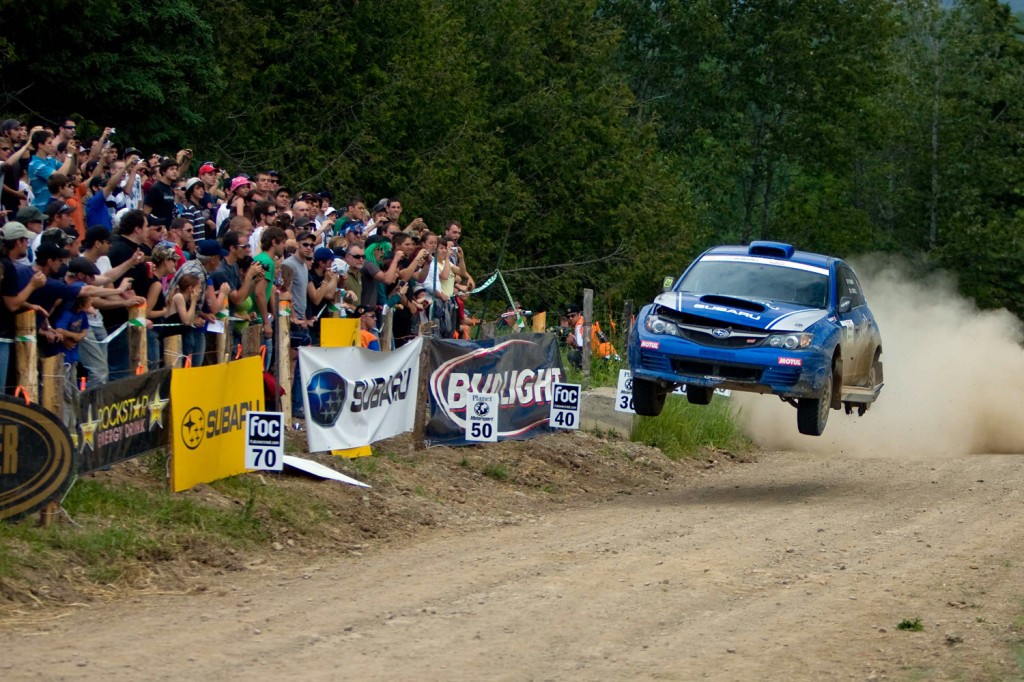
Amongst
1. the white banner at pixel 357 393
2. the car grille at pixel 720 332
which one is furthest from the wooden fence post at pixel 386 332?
the car grille at pixel 720 332

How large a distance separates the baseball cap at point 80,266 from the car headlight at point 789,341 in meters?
6.95

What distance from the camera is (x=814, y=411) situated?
15.3 metres

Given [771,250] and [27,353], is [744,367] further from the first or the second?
[27,353]

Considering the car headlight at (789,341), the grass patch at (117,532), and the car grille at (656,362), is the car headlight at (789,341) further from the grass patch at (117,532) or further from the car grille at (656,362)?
the grass patch at (117,532)

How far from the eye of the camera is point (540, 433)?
754 inches

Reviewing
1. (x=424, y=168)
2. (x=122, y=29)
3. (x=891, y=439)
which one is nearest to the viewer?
(x=891, y=439)

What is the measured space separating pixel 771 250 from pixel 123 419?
8.31 metres

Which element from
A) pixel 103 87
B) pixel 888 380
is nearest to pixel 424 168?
pixel 103 87

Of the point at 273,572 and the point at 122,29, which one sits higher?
the point at 122,29

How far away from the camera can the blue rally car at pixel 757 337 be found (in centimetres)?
1507

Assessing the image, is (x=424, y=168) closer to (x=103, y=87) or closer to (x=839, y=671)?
(x=103, y=87)

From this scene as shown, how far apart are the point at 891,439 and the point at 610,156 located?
83.3 feet

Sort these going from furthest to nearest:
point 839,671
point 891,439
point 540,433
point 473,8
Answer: point 473,8 → point 891,439 → point 540,433 → point 839,671

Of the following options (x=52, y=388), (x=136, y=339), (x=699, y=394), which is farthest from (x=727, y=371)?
(x=52, y=388)
